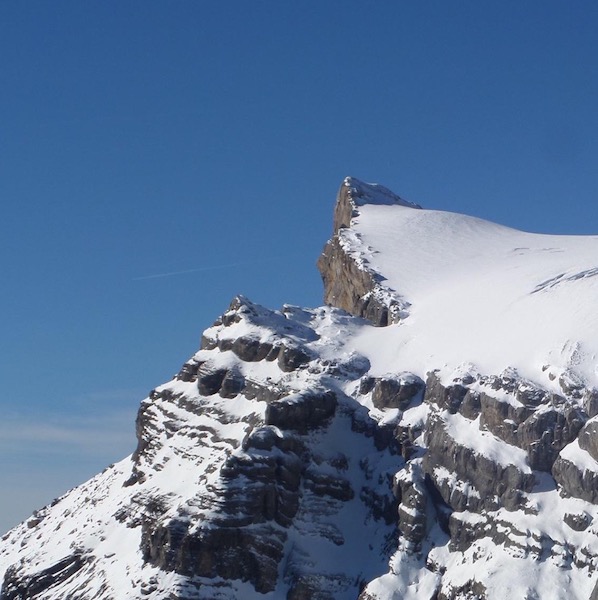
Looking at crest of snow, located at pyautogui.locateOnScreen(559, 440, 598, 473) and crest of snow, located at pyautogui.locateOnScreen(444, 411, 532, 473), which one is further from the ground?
crest of snow, located at pyautogui.locateOnScreen(444, 411, 532, 473)

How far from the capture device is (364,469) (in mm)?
152250

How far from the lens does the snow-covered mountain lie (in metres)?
137

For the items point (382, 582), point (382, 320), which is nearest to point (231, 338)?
point (382, 320)

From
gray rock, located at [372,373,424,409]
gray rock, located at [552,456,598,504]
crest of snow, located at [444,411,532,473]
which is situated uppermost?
gray rock, located at [372,373,424,409]

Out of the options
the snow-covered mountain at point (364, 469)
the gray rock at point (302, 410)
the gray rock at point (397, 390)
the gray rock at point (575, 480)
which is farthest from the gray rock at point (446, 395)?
the gray rock at point (575, 480)

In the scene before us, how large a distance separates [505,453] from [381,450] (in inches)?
640

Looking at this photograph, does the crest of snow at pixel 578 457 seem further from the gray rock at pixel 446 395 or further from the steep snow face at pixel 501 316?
the gray rock at pixel 446 395

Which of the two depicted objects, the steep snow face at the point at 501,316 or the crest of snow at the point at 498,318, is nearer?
the steep snow face at the point at 501,316

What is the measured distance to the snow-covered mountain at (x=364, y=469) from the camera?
137375mm

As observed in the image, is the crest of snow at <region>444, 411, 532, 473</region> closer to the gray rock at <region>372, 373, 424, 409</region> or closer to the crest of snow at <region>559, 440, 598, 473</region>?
the crest of snow at <region>559, 440, 598, 473</region>

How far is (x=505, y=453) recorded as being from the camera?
14375 centimetres

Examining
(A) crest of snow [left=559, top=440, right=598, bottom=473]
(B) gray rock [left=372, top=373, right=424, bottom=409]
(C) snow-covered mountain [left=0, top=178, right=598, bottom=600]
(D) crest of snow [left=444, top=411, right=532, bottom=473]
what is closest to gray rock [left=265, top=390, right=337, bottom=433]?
(C) snow-covered mountain [left=0, top=178, right=598, bottom=600]

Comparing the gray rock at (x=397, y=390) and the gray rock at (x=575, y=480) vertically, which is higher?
the gray rock at (x=397, y=390)

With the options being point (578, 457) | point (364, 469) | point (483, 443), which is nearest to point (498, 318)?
point (483, 443)
